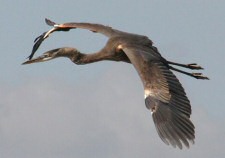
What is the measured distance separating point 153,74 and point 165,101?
2.44 feet

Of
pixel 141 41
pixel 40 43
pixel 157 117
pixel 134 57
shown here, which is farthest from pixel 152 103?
pixel 40 43

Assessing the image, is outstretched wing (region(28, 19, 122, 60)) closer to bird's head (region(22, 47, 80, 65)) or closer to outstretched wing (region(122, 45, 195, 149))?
bird's head (region(22, 47, 80, 65))

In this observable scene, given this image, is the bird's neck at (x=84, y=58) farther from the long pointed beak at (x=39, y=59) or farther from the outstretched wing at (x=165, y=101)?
the outstretched wing at (x=165, y=101)

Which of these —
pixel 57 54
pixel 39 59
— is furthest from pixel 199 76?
pixel 39 59

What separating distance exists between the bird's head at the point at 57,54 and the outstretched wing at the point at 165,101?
101 inches

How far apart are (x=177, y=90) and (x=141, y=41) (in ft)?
8.85

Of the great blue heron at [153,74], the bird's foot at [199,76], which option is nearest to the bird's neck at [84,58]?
the great blue heron at [153,74]

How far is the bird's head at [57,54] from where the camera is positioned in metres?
22.8

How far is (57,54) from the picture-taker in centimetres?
2286

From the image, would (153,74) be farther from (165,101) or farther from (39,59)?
(39,59)

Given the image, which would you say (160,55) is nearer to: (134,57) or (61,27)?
(134,57)

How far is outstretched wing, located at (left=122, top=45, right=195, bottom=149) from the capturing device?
18531 mm

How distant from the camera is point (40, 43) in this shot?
23094mm

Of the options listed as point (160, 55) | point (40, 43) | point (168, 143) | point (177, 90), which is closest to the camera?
point (168, 143)
